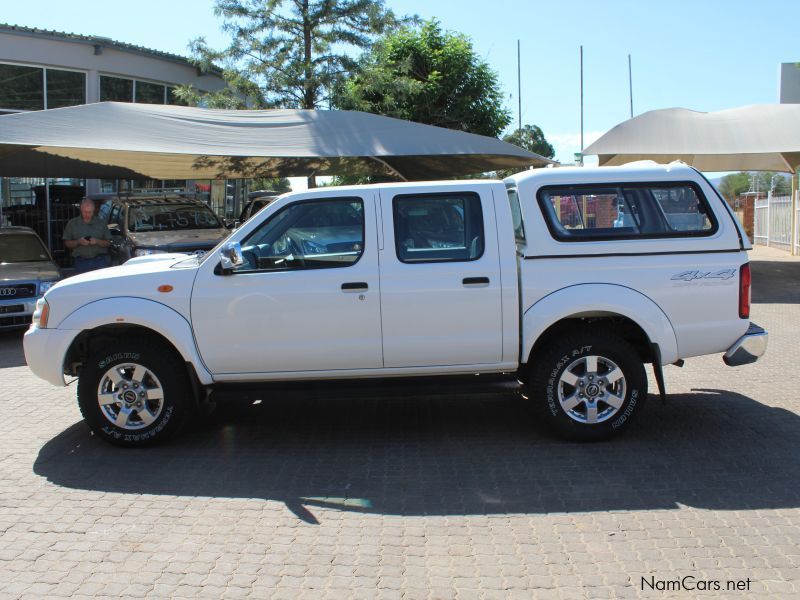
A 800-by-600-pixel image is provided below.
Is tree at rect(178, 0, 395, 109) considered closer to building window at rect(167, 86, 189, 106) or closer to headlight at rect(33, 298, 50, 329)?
building window at rect(167, 86, 189, 106)

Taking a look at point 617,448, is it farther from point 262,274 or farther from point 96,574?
point 96,574

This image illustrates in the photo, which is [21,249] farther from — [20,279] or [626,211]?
[626,211]

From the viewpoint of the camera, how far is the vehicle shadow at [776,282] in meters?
14.5

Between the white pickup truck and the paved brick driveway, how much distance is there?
39 cm

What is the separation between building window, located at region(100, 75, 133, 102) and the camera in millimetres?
19609

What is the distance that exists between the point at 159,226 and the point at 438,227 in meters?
8.99

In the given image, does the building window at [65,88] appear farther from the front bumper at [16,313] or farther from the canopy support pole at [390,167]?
the front bumper at [16,313]

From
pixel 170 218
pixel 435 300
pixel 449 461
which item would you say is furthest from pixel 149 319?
pixel 170 218

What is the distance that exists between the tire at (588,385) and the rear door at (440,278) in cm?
41

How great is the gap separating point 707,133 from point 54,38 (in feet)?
48.9

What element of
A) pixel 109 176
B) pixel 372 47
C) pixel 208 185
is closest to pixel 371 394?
pixel 109 176

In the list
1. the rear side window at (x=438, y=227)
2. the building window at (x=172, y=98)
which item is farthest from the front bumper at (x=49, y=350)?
the building window at (x=172, y=98)

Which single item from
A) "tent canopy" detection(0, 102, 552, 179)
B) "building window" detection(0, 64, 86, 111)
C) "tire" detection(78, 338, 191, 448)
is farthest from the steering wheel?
"building window" detection(0, 64, 86, 111)

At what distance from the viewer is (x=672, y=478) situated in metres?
5.27
